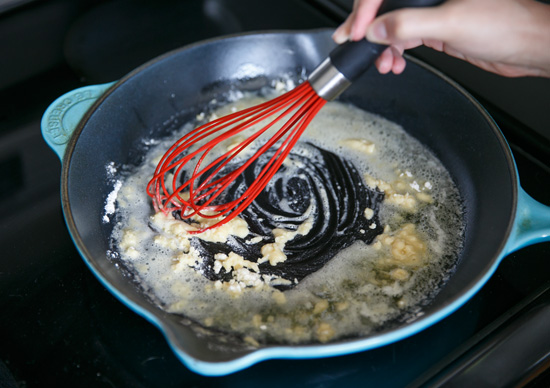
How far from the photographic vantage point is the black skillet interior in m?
0.73

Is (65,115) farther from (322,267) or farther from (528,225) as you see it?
(528,225)

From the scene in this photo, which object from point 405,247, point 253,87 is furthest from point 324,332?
point 253,87

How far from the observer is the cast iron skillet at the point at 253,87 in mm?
615

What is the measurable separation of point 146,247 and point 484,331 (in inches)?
18.9

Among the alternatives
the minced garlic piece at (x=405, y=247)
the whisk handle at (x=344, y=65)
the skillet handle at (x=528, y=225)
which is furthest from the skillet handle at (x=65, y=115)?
the skillet handle at (x=528, y=225)

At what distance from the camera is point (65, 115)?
86 centimetres

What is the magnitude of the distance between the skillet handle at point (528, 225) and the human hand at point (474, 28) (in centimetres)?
21

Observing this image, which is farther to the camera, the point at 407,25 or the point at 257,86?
the point at 257,86

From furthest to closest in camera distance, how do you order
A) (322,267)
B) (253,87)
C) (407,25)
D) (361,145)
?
(253,87)
(361,145)
(322,267)
(407,25)

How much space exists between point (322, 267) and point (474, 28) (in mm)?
385

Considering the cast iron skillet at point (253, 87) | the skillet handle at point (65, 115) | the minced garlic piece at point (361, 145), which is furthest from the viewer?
the minced garlic piece at point (361, 145)

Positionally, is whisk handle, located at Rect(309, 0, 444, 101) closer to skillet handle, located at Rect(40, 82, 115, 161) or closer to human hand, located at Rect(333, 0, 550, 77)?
human hand, located at Rect(333, 0, 550, 77)

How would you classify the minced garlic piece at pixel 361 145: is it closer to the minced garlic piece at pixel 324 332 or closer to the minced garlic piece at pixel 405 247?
the minced garlic piece at pixel 405 247

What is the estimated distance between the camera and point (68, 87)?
1.06m
